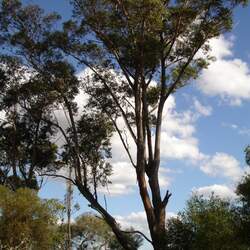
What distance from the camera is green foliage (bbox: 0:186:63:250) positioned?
95.1 feet

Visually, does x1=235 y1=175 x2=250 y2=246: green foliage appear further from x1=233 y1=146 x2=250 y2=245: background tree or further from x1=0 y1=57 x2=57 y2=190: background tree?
x1=0 y1=57 x2=57 y2=190: background tree

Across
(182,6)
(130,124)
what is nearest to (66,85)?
(130,124)

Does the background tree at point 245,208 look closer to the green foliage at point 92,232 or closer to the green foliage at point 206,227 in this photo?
the green foliage at point 206,227

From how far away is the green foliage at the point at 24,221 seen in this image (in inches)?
1142

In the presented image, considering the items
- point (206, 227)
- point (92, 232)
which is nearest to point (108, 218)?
point (206, 227)

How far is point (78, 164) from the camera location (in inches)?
1086

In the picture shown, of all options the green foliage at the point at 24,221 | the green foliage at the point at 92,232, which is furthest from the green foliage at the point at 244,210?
the green foliage at the point at 92,232

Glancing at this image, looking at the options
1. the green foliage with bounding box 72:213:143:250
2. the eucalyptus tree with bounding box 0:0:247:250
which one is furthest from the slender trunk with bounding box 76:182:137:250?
the green foliage with bounding box 72:213:143:250

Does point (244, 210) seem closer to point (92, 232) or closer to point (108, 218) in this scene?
point (108, 218)

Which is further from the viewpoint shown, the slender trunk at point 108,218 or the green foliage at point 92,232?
the green foliage at point 92,232

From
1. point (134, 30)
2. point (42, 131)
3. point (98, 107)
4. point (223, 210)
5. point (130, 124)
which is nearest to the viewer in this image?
point (223, 210)

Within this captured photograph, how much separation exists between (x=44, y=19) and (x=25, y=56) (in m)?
2.25

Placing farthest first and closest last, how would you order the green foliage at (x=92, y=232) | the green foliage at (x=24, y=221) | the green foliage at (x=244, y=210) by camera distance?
the green foliage at (x=92, y=232) < the green foliage at (x=24, y=221) < the green foliage at (x=244, y=210)

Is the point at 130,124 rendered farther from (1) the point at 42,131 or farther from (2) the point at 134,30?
(1) the point at 42,131
